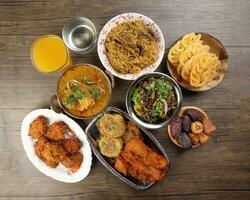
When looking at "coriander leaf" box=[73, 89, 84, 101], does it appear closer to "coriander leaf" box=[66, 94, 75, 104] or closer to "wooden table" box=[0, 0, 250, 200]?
"coriander leaf" box=[66, 94, 75, 104]

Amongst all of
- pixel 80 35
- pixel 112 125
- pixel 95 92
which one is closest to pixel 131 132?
pixel 112 125

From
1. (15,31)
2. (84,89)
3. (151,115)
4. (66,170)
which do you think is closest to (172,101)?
(151,115)

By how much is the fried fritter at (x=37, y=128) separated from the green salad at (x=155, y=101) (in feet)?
1.28

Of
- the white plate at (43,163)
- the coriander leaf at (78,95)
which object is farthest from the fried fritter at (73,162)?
the coriander leaf at (78,95)

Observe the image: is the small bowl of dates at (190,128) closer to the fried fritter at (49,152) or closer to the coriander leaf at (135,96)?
the coriander leaf at (135,96)

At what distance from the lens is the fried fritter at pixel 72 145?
180 cm

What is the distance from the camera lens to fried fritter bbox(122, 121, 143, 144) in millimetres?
1784

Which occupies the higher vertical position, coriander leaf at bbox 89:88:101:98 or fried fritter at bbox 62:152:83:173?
coriander leaf at bbox 89:88:101:98

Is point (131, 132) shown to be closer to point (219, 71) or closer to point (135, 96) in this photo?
point (135, 96)

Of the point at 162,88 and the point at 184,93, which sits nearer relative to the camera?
the point at 162,88

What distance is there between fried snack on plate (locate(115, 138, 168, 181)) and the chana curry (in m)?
0.20

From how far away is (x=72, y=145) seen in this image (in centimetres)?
180

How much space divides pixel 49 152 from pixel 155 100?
0.48 meters

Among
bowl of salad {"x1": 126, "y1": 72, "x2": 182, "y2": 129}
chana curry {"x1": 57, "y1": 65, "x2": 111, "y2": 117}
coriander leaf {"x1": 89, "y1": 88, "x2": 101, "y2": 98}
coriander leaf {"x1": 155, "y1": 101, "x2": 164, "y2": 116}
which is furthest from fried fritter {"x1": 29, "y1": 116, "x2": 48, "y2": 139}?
coriander leaf {"x1": 155, "y1": 101, "x2": 164, "y2": 116}
